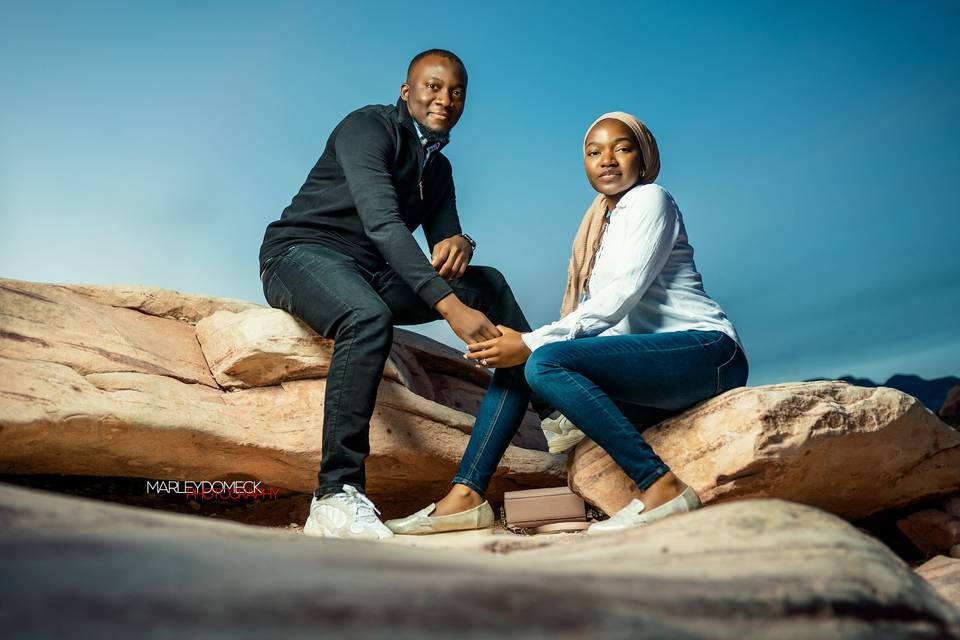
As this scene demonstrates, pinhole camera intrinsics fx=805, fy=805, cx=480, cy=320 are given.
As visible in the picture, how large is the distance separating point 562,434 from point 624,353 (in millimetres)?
939

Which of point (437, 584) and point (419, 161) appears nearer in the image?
point (437, 584)

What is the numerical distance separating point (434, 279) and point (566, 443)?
1.11 metres

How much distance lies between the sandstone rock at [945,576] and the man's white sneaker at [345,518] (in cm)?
187

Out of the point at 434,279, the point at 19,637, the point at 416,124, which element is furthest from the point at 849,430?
the point at 19,637

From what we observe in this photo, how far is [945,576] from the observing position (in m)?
2.80

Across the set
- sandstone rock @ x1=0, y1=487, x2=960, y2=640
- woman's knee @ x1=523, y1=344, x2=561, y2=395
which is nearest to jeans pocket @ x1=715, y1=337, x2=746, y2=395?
woman's knee @ x1=523, y1=344, x2=561, y2=395

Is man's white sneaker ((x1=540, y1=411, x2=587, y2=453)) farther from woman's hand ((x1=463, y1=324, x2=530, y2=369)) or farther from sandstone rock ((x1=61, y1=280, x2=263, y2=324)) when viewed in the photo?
sandstone rock ((x1=61, y1=280, x2=263, y2=324))

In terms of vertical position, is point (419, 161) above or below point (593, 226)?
above

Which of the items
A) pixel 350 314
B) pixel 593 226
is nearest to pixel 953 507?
pixel 593 226

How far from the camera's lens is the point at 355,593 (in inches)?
42.3

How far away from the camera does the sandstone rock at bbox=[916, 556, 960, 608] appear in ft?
8.17

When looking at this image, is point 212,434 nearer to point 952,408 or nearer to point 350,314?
point 350,314

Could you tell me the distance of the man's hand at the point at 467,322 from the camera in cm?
327

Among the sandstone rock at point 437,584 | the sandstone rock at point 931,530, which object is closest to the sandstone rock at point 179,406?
the sandstone rock at point 931,530
